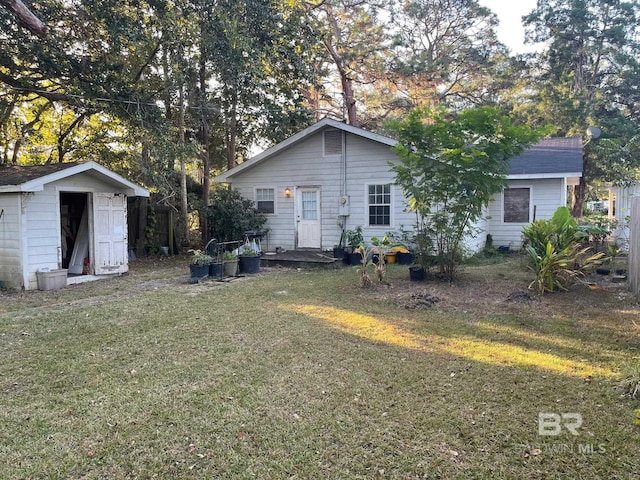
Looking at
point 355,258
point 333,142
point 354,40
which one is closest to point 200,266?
point 355,258

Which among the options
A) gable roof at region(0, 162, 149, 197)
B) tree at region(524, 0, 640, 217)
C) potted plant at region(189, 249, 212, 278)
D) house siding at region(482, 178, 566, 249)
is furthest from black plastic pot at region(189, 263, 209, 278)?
tree at region(524, 0, 640, 217)

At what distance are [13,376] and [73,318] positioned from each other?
2.25 metres

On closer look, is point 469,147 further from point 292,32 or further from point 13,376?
point 292,32

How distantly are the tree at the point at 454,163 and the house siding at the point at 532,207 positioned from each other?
4.45m

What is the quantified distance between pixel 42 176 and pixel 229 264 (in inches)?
A: 159

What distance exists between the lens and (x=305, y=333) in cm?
512

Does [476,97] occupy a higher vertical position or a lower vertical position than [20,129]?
higher

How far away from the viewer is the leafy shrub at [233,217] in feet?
40.4

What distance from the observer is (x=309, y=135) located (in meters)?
12.2

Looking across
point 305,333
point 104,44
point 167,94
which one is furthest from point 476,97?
point 305,333

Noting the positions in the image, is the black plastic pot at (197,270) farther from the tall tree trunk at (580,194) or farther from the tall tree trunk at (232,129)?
the tall tree trunk at (580,194)

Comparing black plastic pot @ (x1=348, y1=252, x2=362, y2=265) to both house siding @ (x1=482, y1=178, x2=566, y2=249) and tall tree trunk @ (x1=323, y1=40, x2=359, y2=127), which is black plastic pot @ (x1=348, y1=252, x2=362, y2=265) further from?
tall tree trunk @ (x1=323, y1=40, x2=359, y2=127)
